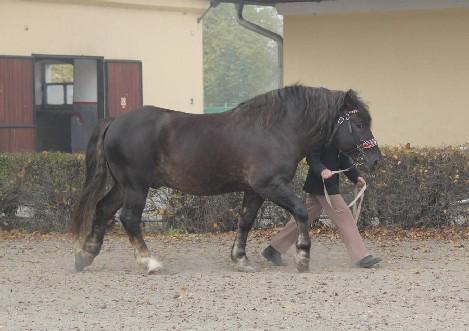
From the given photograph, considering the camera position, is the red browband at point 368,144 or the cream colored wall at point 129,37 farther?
the cream colored wall at point 129,37

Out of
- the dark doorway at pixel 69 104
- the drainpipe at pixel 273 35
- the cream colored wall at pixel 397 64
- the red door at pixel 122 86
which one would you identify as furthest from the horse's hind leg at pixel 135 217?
the red door at pixel 122 86

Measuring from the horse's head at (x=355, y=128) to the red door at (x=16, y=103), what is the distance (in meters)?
11.1

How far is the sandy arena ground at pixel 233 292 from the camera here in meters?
6.93

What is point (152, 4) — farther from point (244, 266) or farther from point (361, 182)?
point (244, 266)

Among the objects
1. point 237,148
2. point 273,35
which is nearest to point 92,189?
point 237,148

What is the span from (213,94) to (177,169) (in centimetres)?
6497

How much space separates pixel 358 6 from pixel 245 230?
5.63 metres

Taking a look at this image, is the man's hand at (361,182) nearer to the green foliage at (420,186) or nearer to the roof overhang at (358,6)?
the green foliage at (420,186)

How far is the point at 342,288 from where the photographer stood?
8086 millimetres

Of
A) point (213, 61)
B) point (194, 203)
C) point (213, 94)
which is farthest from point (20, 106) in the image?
point (213, 94)

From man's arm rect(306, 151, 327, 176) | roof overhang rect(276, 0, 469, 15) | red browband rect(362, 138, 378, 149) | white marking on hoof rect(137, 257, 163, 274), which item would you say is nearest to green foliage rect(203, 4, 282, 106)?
roof overhang rect(276, 0, 469, 15)

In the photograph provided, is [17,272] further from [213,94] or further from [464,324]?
[213,94]

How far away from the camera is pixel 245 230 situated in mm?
9414

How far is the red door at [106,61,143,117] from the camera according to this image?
2106 centimetres
